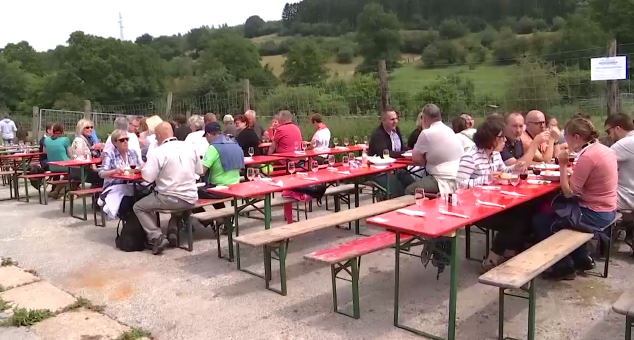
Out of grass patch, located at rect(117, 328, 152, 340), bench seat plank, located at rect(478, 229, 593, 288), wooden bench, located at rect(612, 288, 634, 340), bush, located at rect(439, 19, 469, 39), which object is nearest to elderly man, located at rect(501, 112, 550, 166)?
bench seat plank, located at rect(478, 229, 593, 288)

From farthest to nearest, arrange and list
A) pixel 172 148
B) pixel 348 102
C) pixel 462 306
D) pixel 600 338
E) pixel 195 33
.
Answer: pixel 195 33 < pixel 348 102 < pixel 172 148 < pixel 462 306 < pixel 600 338

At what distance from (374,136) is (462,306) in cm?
323

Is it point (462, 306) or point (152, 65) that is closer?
point (462, 306)

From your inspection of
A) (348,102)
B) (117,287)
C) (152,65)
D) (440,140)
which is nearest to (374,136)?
(440,140)

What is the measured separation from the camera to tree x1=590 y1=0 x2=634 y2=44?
31.5 meters

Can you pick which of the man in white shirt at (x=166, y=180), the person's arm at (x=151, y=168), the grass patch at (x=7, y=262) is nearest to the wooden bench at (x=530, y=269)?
the man in white shirt at (x=166, y=180)

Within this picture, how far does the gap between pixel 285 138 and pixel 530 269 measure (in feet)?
17.5

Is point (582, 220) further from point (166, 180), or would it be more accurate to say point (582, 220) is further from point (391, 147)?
point (166, 180)

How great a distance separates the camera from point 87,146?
8.25 m

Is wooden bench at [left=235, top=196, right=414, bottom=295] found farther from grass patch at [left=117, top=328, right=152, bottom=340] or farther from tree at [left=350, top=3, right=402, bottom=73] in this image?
tree at [left=350, top=3, right=402, bottom=73]

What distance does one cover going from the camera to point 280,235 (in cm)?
406

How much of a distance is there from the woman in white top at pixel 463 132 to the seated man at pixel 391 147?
0.77 m

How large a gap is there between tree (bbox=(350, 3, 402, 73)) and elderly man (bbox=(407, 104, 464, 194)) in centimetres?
4193

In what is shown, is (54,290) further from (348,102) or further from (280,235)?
(348,102)
